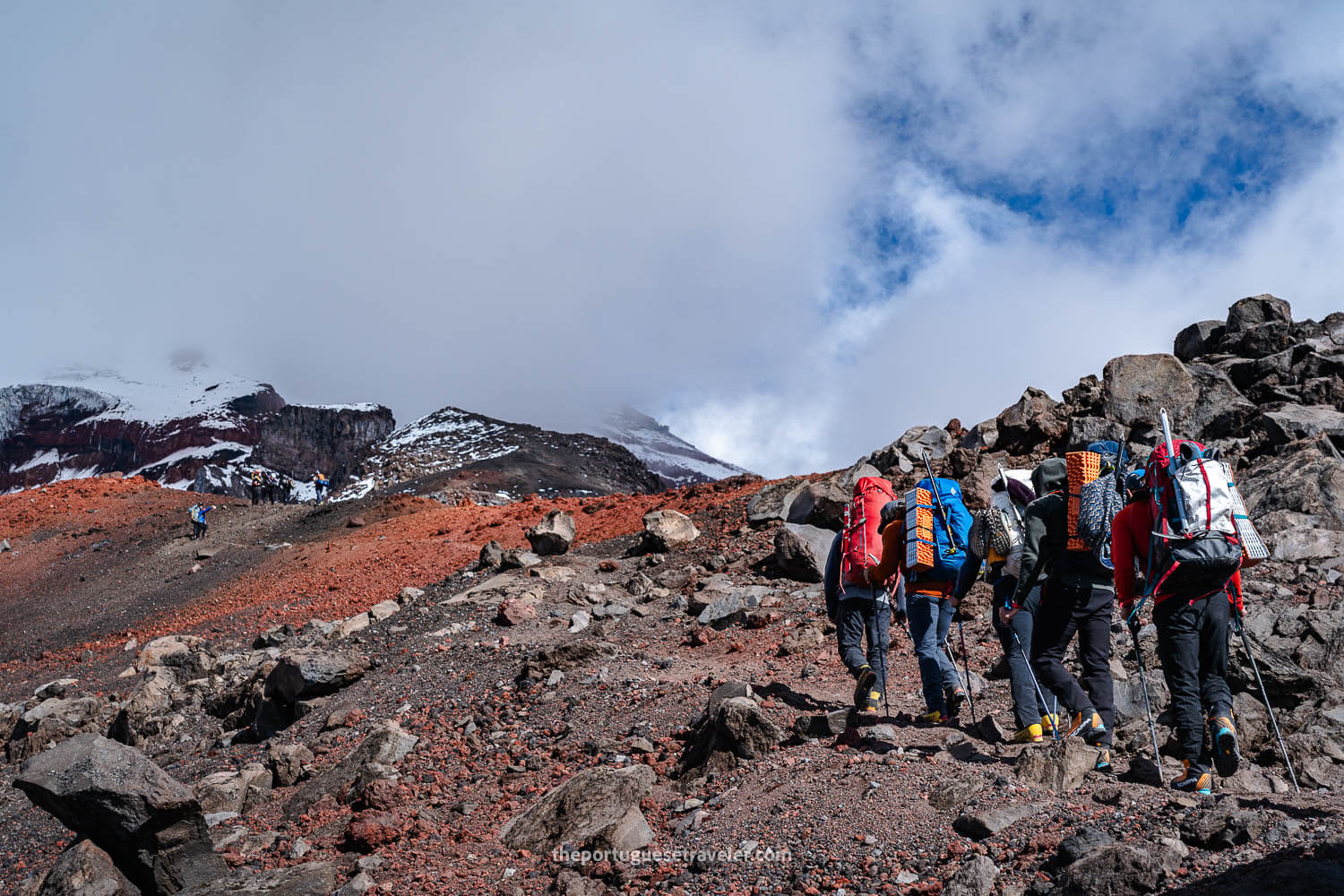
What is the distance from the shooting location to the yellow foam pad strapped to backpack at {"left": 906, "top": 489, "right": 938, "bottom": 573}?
6.64m

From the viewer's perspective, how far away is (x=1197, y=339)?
60.4 ft

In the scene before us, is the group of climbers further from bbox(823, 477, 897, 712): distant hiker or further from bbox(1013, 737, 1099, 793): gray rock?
bbox(1013, 737, 1099, 793): gray rock

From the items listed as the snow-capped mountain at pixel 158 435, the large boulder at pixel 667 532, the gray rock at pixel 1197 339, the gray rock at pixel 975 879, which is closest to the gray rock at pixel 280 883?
the gray rock at pixel 975 879

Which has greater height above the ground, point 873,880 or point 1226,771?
point 1226,771

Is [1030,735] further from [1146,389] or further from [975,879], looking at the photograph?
[1146,389]

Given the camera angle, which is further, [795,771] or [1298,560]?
[1298,560]

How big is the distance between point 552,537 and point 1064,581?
11.6 meters

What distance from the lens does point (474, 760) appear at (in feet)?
25.9

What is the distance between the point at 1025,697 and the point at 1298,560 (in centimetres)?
603

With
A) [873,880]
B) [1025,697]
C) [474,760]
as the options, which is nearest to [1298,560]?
[1025,697]

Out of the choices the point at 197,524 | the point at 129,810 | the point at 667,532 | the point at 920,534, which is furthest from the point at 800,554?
the point at 197,524

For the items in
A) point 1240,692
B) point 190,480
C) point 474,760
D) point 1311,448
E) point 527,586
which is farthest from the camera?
point 190,480

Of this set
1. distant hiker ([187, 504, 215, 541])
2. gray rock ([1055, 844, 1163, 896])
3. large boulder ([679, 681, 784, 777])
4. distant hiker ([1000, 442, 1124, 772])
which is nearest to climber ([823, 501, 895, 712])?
large boulder ([679, 681, 784, 777])

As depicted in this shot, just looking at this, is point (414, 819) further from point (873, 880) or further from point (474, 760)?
point (873, 880)
